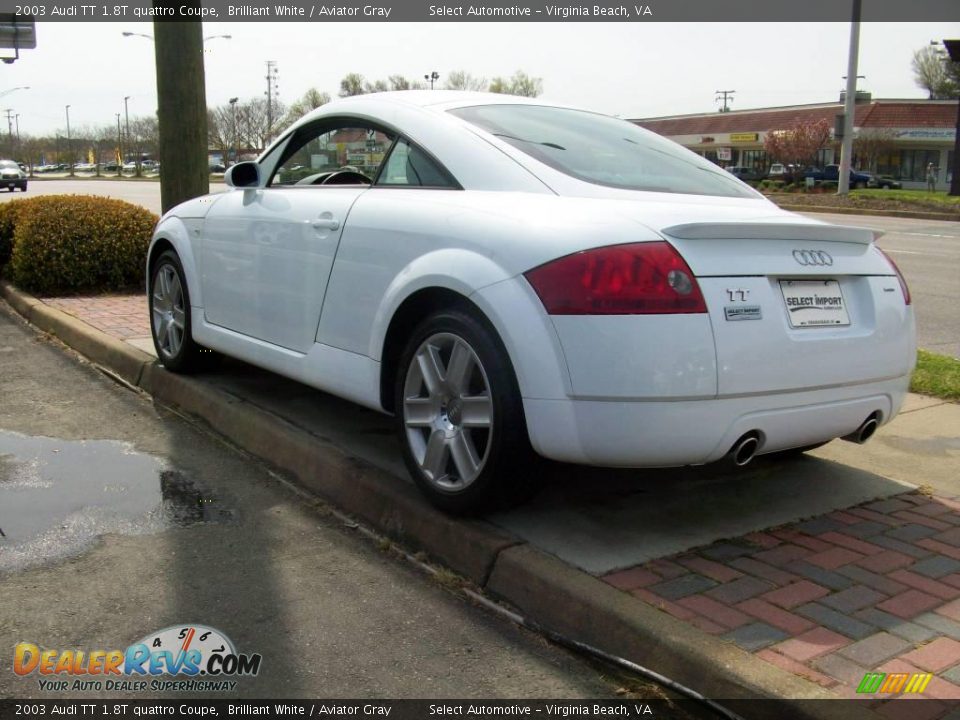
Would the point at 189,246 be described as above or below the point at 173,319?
above

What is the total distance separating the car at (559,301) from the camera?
3.10m

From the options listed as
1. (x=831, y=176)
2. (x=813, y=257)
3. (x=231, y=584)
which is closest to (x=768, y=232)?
(x=813, y=257)

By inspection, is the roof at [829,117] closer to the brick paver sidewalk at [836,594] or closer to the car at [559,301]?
the car at [559,301]

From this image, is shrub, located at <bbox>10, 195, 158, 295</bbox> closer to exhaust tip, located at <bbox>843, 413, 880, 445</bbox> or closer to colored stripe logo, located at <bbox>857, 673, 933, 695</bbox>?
exhaust tip, located at <bbox>843, 413, 880, 445</bbox>

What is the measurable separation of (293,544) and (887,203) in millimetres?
31456

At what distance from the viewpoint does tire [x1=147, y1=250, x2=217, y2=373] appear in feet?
18.7

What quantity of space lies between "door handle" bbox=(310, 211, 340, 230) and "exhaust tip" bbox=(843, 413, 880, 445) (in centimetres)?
225

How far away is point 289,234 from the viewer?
457 cm

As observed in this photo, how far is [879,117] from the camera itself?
61.0 meters

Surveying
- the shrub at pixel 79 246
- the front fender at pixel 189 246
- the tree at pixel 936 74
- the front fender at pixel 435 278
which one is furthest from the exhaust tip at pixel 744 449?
the tree at pixel 936 74

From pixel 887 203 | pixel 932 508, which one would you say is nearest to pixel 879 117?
pixel 887 203

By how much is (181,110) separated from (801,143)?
169ft

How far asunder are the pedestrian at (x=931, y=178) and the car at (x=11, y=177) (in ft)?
153

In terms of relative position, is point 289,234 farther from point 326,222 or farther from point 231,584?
point 231,584
